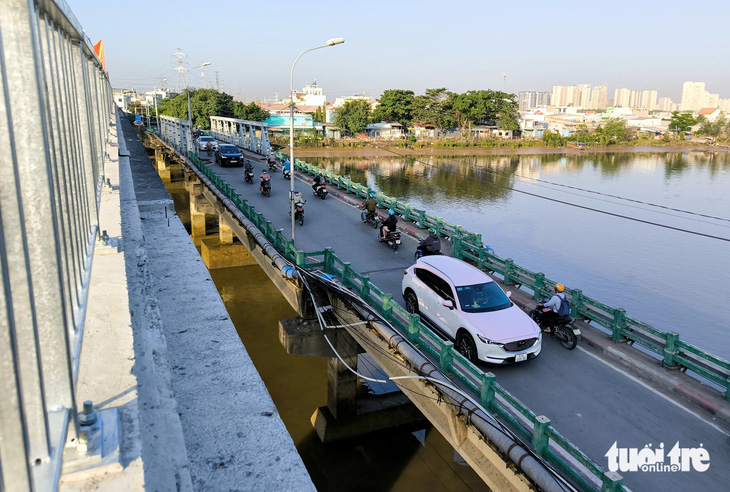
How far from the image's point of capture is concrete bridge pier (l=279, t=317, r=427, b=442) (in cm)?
1565

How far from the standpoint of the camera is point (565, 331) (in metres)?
11.9

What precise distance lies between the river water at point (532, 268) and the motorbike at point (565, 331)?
19.1 ft

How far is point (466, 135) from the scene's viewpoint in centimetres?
11431

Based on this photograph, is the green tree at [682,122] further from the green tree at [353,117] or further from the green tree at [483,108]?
the green tree at [353,117]

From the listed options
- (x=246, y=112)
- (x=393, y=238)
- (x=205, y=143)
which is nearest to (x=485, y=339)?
(x=393, y=238)

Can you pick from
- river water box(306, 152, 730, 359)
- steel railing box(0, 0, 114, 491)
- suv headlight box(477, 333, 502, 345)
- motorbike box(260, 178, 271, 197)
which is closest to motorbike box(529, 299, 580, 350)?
suv headlight box(477, 333, 502, 345)

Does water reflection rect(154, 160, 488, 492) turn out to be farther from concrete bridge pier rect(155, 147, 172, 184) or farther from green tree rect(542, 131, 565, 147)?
green tree rect(542, 131, 565, 147)

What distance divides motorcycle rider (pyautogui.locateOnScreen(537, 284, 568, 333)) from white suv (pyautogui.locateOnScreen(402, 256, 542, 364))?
0.90m

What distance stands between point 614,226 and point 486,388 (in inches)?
1521

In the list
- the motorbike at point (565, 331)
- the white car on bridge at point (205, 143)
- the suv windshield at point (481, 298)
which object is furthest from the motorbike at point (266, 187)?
the white car on bridge at point (205, 143)

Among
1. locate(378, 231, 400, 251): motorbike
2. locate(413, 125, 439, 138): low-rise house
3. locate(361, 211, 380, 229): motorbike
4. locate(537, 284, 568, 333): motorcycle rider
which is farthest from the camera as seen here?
locate(413, 125, 439, 138): low-rise house

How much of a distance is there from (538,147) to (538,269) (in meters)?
92.2

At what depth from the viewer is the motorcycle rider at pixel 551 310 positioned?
39.7 ft

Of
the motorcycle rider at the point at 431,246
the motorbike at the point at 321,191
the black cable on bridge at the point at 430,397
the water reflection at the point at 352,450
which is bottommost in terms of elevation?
the water reflection at the point at 352,450
